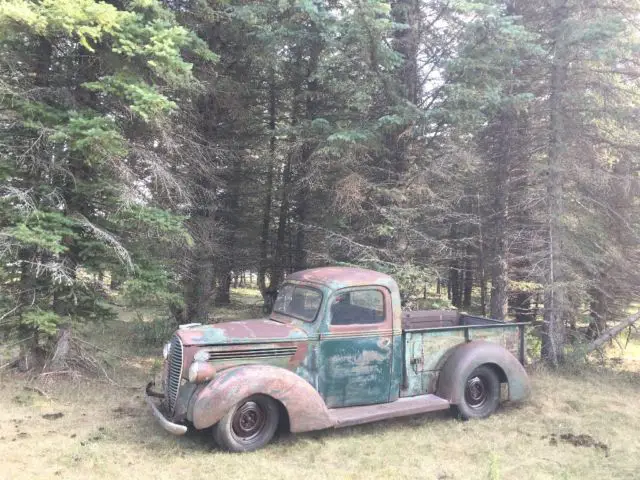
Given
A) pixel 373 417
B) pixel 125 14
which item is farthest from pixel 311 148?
pixel 373 417

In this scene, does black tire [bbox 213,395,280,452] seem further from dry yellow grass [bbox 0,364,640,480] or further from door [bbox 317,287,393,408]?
door [bbox 317,287,393,408]

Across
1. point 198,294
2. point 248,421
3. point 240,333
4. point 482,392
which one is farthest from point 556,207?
point 198,294

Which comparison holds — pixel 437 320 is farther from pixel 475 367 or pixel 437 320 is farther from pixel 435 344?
pixel 475 367

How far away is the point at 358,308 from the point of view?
5.87m

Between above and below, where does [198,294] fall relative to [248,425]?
→ above

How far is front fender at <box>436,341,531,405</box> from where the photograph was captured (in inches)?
240

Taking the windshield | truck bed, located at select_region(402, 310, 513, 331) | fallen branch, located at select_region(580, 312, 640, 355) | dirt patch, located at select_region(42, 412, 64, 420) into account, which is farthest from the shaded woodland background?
the windshield

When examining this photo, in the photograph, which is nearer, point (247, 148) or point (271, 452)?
point (271, 452)

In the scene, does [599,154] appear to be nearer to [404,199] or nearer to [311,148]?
[404,199]

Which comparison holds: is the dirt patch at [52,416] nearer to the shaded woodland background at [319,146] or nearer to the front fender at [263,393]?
the shaded woodland background at [319,146]

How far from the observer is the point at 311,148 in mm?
10773

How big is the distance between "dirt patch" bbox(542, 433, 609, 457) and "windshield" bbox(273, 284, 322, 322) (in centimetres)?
307

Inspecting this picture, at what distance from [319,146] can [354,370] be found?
16.1ft

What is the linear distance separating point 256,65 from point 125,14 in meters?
5.02
